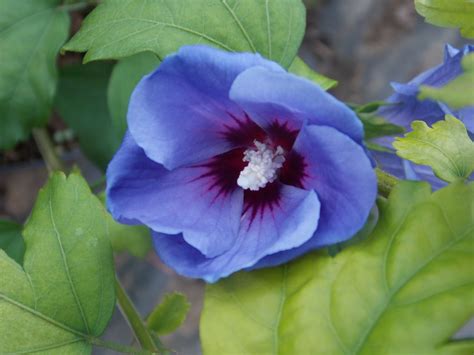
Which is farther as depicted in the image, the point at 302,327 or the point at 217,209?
the point at 217,209

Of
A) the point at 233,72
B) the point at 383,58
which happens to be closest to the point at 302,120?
the point at 233,72

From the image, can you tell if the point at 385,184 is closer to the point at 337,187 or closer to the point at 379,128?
the point at 337,187

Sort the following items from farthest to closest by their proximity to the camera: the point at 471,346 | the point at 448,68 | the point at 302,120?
1. the point at 448,68
2. the point at 302,120
3. the point at 471,346

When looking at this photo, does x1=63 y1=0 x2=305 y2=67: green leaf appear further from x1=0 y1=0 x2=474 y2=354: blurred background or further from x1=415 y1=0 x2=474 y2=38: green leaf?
x1=0 y1=0 x2=474 y2=354: blurred background

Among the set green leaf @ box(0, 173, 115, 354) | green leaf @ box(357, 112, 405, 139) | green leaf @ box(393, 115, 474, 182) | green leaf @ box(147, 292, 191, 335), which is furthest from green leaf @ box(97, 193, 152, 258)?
green leaf @ box(393, 115, 474, 182)

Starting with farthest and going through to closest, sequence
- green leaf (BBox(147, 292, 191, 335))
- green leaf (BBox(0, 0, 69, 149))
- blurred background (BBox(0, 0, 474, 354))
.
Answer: blurred background (BBox(0, 0, 474, 354)) < green leaf (BBox(0, 0, 69, 149)) < green leaf (BBox(147, 292, 191, 335))

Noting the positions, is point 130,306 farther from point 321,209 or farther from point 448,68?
point 448,68
